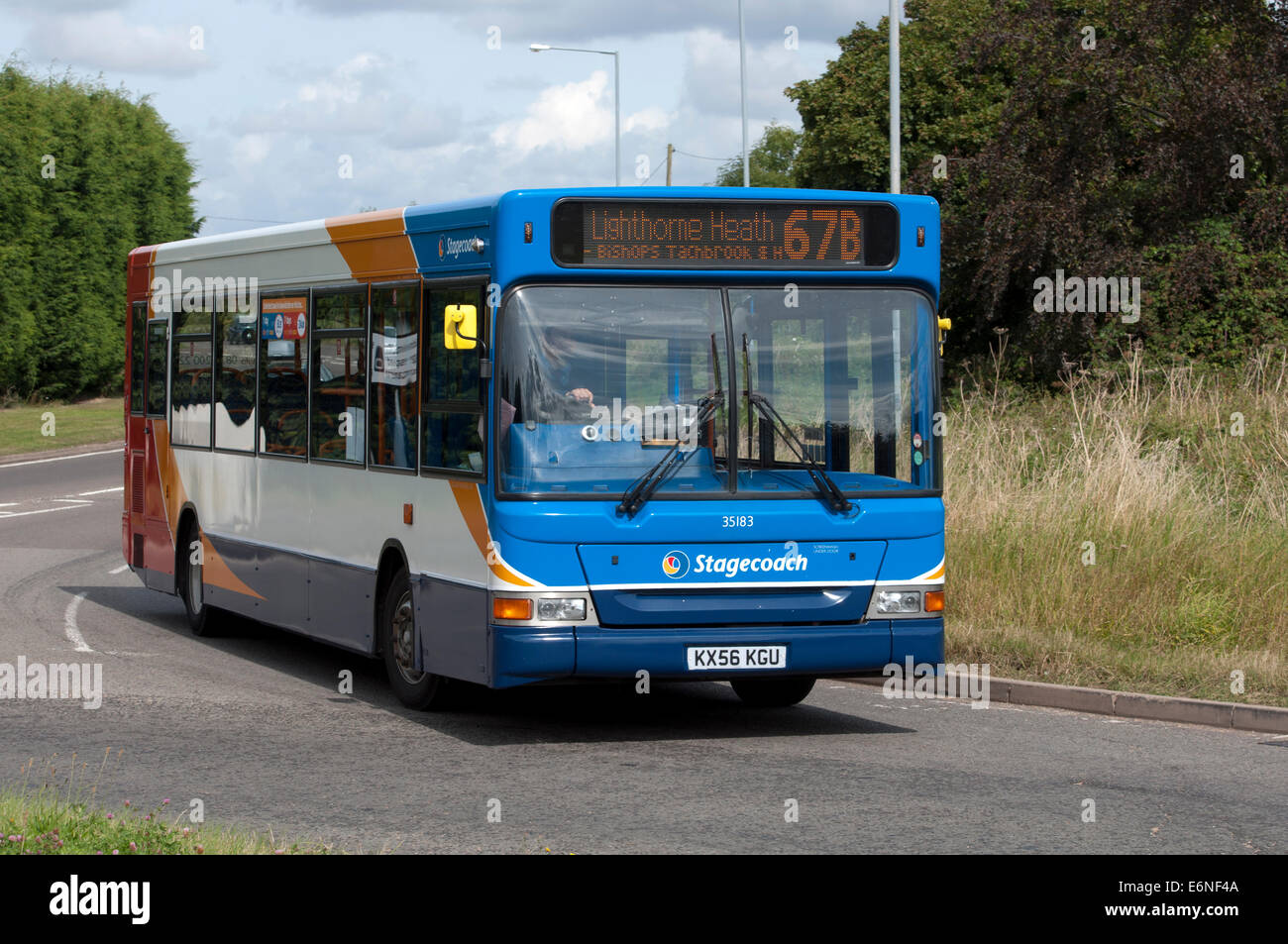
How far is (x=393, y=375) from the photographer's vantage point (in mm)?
10797

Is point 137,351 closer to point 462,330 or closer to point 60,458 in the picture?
point 462,330

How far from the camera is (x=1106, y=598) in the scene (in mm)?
12969

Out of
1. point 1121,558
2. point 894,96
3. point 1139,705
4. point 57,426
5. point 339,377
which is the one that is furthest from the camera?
point 57,426

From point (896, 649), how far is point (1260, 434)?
945 cm

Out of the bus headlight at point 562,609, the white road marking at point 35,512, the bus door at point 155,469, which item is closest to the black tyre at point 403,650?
the bus headlight at point 562,609

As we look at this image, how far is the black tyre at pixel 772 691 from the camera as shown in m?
11.3

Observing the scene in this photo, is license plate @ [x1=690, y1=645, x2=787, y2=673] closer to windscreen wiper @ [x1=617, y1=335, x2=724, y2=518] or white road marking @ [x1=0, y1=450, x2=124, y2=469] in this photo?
windscreen wiper @ [x1=617, y1=335, x2=724, y2=518]

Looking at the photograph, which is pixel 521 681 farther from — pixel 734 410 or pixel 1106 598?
pixel 1106 598

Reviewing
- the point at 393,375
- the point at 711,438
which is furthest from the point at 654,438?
the point at 393,375

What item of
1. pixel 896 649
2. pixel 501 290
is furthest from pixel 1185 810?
pixel 501 290

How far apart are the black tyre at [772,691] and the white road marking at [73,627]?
16.8 ft

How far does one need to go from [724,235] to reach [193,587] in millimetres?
6756

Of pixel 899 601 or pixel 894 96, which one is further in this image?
pixel 894 96

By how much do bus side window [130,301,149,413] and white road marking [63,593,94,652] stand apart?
1.81 metres
